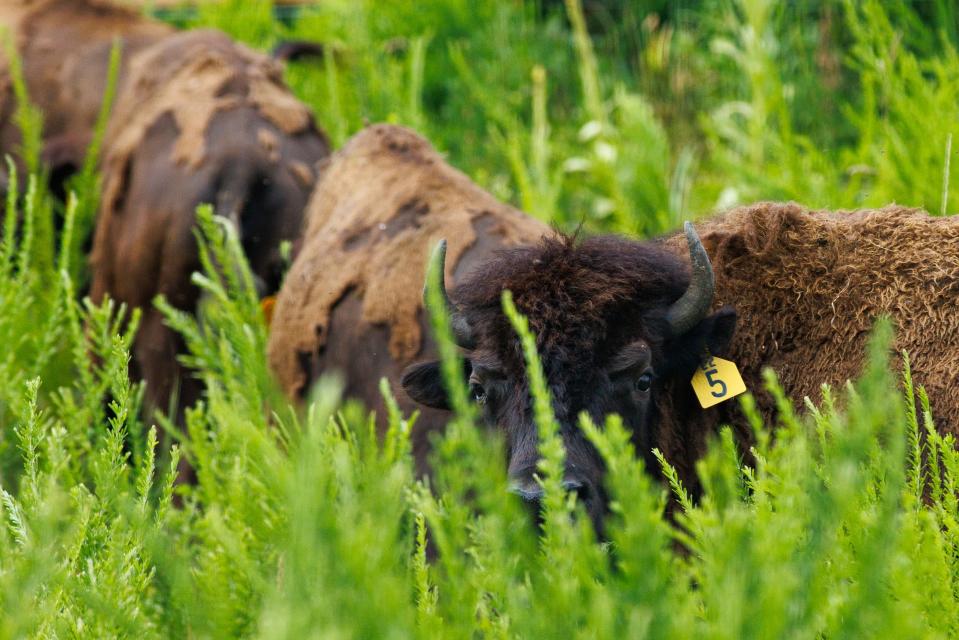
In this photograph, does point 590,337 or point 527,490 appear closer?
point 527,490

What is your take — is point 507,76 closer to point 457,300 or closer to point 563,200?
point 563,200

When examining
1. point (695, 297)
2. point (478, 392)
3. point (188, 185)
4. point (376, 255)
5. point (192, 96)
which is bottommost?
point (478, 392)

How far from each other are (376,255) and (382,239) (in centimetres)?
11

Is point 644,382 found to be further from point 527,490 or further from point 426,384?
point 426,384

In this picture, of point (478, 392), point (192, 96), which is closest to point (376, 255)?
point (478, 392)

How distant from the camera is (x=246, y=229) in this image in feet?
20.0

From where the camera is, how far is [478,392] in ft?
11.9

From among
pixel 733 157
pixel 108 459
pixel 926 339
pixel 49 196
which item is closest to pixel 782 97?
pixel 733 157

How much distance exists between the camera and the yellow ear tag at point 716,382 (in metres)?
3.56

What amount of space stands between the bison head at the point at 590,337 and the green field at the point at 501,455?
19 cm

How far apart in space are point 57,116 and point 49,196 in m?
0.79

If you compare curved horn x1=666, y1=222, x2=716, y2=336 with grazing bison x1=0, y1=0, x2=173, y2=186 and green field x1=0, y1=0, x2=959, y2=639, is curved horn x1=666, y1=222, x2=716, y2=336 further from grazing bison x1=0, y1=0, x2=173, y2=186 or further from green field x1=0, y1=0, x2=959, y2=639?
grazing bison x1=0, y1=0, x2=173, y2=186

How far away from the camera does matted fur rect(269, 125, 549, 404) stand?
4.73 m

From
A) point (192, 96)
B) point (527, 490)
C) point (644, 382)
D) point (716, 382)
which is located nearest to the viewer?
point (527, 490)
